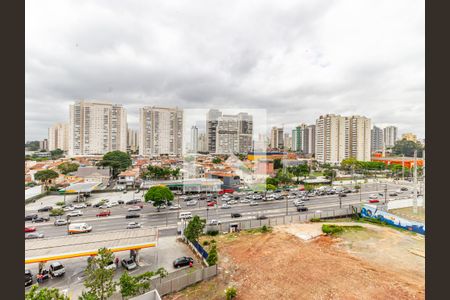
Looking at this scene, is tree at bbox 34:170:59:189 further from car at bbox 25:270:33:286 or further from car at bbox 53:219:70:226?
car at bbox 25:270:33:286

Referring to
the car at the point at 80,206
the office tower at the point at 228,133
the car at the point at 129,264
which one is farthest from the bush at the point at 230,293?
the office tower at the point at 228,133

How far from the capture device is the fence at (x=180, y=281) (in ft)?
20.5

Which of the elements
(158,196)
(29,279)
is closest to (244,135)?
(158,196)

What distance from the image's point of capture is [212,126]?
3072cm

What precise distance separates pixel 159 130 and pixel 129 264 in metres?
34.5

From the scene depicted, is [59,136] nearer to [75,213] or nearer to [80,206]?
[80,206]

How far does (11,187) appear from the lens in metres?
1.17

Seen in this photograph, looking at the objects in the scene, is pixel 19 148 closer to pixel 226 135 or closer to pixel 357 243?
pixel 357 243

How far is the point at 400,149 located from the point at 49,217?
67402 mm

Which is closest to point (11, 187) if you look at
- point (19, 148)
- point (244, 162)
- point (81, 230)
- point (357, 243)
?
point (19, 148)

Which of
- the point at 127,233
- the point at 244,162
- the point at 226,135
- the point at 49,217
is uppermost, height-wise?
the point at 226,135

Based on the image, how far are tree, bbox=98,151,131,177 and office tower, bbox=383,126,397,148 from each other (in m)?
69.7

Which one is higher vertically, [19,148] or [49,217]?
[19,148]

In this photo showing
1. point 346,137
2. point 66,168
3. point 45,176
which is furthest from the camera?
point 346,137
